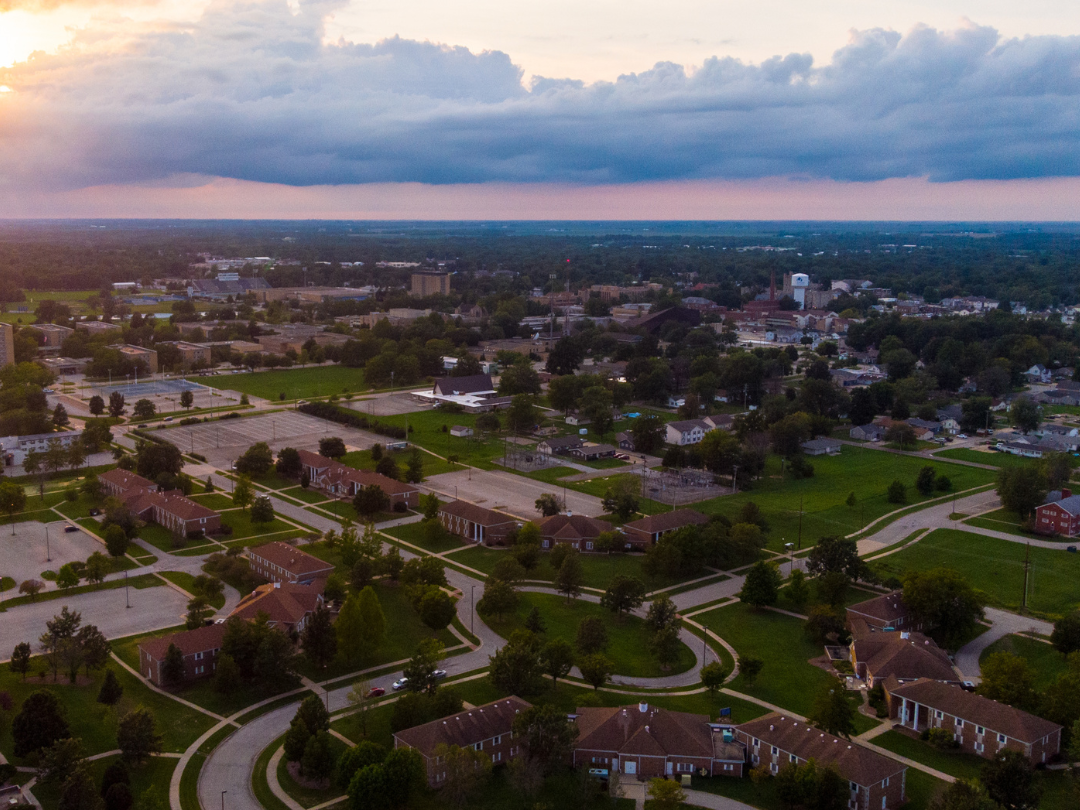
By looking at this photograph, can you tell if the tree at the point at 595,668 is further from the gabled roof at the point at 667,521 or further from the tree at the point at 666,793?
the gabled roof at the point at 667,521

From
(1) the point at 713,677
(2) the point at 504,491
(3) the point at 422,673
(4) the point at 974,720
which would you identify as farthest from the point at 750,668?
(2) the point at 504,491

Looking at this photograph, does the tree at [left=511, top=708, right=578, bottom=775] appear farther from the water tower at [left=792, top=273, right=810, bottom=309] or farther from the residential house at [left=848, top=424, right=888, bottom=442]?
the water tower at [left=792, top=273, right=810, bottom=309]

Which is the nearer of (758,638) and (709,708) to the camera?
(709,708)

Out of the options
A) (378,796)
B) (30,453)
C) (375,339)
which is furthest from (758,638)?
(375,339)

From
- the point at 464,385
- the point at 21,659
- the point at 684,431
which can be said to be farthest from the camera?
the point at 464,385

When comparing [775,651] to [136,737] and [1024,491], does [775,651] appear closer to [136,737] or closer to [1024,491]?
[136,737]

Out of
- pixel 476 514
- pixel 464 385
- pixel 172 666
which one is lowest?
pixel 172 666

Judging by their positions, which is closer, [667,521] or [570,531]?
[570,531]

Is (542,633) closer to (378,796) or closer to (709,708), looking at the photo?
(709,708)
